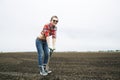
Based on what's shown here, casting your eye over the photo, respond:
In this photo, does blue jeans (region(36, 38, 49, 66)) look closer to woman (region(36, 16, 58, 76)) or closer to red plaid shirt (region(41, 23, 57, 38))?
woman (region(36, 16, 58, 76))

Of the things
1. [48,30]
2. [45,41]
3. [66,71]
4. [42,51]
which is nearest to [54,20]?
[48,30]

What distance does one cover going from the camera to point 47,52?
10.1 meters

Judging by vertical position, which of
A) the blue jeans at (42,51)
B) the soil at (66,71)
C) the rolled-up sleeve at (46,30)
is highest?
the rolled-up sleeve at (46,30)

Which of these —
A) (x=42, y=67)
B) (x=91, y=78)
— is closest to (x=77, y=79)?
(x=91, y=78)

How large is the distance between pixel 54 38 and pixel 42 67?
3.86 feet

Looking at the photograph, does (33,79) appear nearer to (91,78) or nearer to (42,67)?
(42,67)

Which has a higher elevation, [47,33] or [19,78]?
[47,33]

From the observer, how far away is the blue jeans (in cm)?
988

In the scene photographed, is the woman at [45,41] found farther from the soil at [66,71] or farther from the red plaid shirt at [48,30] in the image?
the soil at [66,71]

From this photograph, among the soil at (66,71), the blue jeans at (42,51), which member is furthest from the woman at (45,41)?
the soil at (66,71)

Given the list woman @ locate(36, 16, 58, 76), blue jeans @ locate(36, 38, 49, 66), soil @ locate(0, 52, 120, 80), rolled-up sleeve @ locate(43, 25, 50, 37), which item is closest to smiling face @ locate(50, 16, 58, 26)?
woman @ locate(36, 16, 58, 76)

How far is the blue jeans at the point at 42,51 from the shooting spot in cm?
988

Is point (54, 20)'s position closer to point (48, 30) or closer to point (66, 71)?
point (48, 30)

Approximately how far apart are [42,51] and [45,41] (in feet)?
1.30
